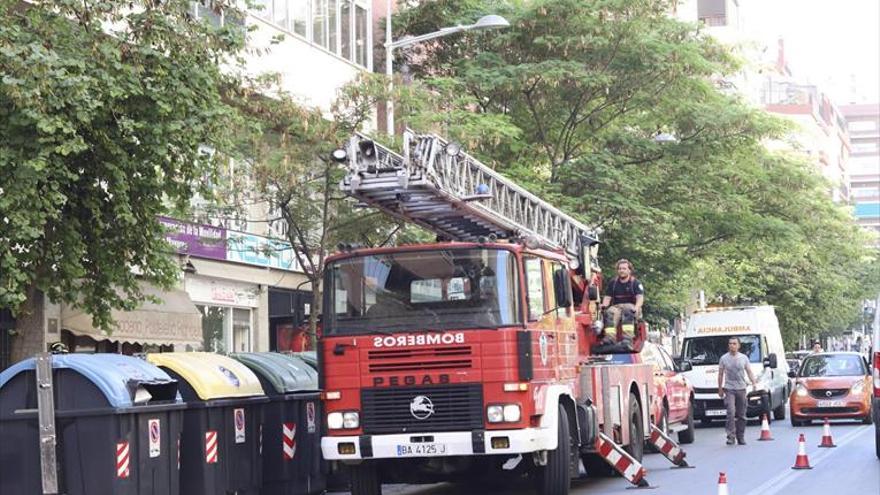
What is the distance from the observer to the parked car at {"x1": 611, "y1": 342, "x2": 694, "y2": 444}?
77.6ft

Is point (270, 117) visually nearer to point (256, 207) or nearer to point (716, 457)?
point (716, 457)

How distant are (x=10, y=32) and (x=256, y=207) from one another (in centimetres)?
1690

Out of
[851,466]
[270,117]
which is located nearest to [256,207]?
[270,117]

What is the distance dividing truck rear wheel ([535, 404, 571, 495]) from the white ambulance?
16941mm

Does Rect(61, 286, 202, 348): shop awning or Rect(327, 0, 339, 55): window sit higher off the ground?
Rect(327, 0, 339, 55): window

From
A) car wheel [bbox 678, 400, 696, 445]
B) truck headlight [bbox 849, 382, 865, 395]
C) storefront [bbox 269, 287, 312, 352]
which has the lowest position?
A: car wheel [bbox 678, 400, 696, 445]

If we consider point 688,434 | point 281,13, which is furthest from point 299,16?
point 688,434

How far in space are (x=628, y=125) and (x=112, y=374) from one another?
21994mm

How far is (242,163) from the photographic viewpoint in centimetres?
2234

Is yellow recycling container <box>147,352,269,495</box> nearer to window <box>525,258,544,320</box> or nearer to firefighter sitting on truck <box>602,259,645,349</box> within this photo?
window <box>525,258,544,320</box>

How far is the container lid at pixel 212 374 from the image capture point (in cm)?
1475

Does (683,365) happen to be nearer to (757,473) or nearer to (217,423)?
(757,473)

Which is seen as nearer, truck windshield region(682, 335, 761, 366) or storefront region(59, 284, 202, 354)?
storefront region(59, 284, 202, 354)

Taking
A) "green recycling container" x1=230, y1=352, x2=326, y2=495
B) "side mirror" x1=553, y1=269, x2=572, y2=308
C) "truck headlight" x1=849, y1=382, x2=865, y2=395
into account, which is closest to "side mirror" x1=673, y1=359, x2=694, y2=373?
"truck headlight" x1=849, y1=382, x2=865, y2=395
